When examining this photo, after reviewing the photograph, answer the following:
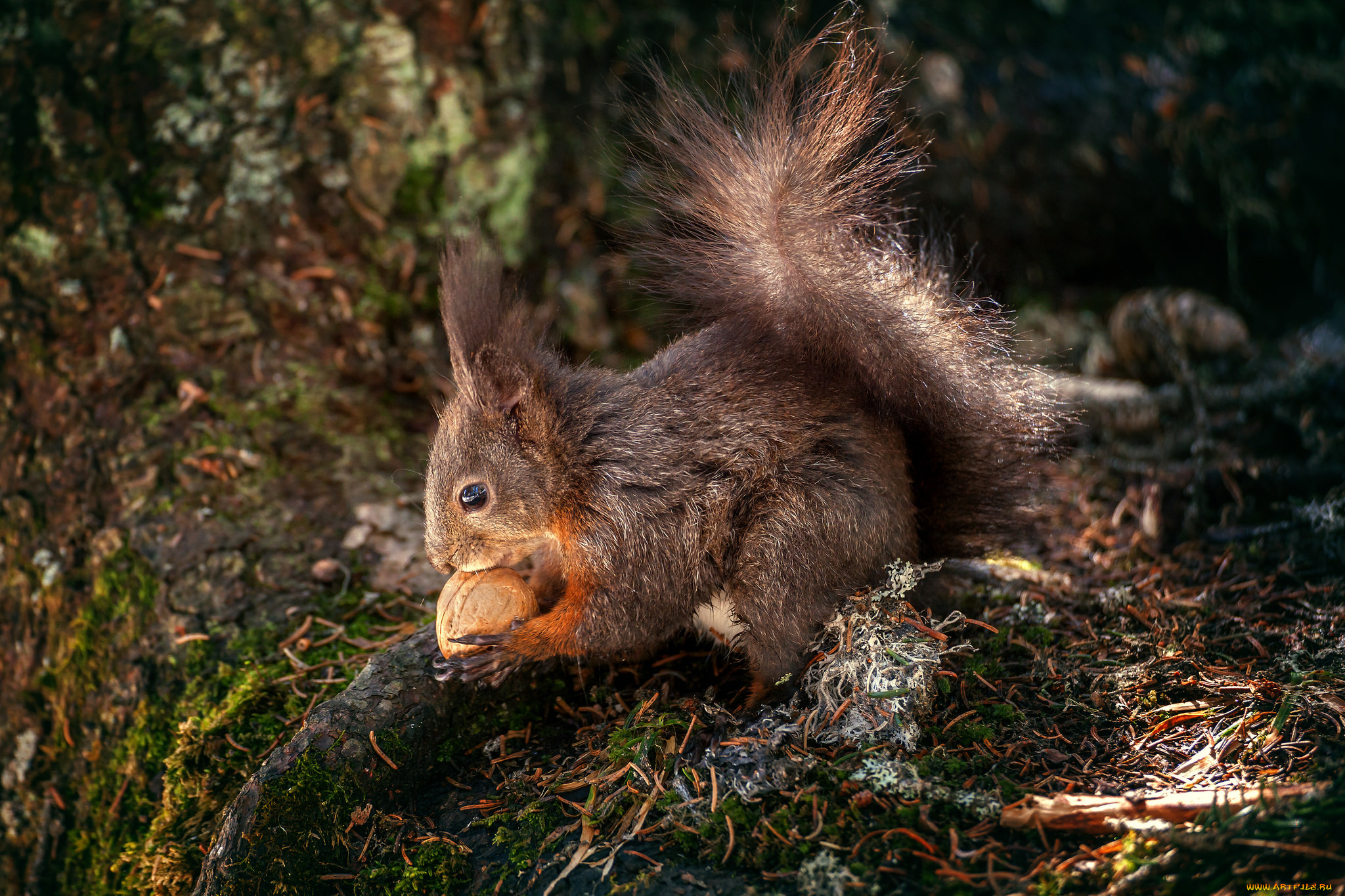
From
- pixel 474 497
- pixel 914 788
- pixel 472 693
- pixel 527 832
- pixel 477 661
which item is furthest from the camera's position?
pixel 474 497

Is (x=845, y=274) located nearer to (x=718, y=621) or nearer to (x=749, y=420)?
(x=749, y=420)

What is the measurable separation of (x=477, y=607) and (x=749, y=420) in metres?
0.97

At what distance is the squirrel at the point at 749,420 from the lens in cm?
246

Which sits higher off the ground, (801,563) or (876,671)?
(801,563)

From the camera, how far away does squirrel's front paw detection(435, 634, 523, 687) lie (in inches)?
95.0

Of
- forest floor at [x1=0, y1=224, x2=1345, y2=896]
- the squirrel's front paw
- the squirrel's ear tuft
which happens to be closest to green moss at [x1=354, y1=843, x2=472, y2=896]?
forest floor at [x1=0, y1=224, x2=1345, y2=896]

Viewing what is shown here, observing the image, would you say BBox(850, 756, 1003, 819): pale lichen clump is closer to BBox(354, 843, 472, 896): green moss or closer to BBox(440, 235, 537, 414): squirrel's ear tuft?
BBox(354, 843, 472, 896): green moss

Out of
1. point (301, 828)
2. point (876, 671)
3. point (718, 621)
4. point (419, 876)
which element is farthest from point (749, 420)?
point (301, 828)

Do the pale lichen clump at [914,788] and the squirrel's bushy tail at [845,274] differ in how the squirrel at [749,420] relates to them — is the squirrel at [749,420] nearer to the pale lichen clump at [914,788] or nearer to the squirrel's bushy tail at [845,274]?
the squirrel's bushy tail at [845,274]

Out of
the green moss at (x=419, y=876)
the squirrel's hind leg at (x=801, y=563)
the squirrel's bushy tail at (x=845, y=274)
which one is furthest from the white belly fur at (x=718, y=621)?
the green moss at (x=419, y=876)

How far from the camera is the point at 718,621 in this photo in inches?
108

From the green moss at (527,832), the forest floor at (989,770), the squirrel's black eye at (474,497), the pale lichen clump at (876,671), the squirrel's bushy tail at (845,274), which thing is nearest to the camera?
the forest floor at (989,770)

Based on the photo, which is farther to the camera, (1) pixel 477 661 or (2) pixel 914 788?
(1) pixel 477 661

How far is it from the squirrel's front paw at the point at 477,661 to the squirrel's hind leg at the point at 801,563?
2.29 feet
